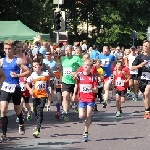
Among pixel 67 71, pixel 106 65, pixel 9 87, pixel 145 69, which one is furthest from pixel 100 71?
pixel 9 87

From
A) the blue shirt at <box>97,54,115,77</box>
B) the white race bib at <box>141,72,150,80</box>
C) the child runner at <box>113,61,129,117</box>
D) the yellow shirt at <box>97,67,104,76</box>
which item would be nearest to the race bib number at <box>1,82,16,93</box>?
the white race bib at <box>141,72,150,80</box>

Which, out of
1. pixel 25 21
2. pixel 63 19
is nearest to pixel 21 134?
pixel 63 19

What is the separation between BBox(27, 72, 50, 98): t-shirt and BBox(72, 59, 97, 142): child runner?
824mm

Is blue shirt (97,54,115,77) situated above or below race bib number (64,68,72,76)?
below

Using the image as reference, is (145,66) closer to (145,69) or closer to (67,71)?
(145,69)

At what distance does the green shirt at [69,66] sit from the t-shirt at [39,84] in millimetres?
2239

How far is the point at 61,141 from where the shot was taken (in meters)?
12.1

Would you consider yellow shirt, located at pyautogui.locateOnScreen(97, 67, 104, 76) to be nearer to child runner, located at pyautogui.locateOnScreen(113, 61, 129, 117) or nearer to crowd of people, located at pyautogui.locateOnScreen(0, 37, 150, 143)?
crowd of people, located at pyautogui.locateOnScreen(0, 37, 150, 143)

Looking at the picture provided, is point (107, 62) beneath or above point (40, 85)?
beneath

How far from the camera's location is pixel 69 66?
52.0 ft

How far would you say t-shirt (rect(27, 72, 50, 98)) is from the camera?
43.7 ft

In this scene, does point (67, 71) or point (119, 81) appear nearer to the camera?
point (67, 71)

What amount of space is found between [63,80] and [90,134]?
3.15 m

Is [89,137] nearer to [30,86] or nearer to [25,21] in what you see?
[30,86]
